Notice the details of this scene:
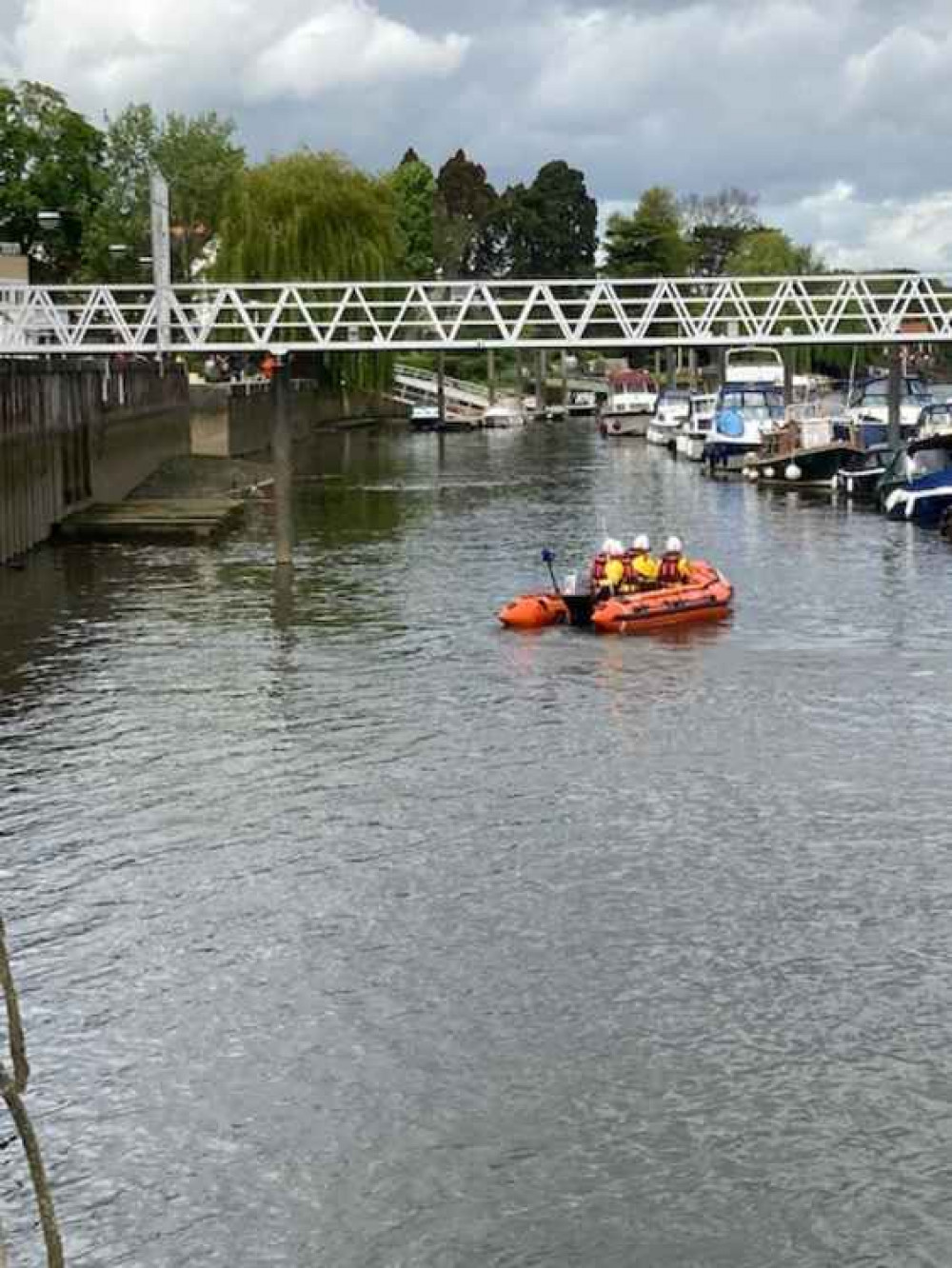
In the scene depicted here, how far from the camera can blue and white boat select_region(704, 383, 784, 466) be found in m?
89.1

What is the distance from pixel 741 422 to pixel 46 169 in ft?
170

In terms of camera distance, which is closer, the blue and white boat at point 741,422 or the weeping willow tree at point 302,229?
the blue and white boat at point 741,422

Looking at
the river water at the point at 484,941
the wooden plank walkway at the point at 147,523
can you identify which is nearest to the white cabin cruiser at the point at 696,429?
the wooden plank walkway at the point at 147,523

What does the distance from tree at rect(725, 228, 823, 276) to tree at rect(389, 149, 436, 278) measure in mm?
27825

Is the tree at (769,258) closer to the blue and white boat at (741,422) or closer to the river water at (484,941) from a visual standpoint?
the blue and white boat at (741,422)

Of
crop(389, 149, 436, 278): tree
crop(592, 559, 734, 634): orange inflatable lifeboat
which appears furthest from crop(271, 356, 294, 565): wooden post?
crop(389, 149, 436, 278): tree

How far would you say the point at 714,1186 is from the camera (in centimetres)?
1545

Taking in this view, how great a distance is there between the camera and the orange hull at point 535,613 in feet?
136

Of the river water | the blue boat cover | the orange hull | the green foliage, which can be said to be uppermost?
the green foliage

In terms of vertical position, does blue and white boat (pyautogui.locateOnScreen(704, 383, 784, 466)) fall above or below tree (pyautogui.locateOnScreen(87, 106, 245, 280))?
below

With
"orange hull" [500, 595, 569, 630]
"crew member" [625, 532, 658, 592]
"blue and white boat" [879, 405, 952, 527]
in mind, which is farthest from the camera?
"blue and white boat" [879, 405, 952, 527]

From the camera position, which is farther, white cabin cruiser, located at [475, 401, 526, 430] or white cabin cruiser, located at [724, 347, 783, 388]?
white cabin cruiser, located at [475, 401, 526, 430]

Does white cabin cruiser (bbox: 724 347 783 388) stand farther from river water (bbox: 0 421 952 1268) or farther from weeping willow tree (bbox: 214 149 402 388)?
river water (bbox: 0 421 952 1268)

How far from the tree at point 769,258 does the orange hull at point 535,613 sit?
132 meters
